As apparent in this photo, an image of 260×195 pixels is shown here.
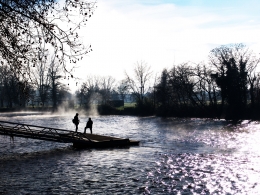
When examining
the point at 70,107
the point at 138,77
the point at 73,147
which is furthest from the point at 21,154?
the point at 70,107

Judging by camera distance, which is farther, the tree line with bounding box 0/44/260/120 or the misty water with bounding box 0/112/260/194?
the tree line with bounding box 0/44/260/120

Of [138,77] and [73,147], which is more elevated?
[138,77]

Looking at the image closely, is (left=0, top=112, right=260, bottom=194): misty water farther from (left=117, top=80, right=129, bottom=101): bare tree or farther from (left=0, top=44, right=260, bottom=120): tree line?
(left=117, top=80, right=129, bottom=101): bare tree

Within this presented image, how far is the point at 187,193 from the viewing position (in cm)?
1382

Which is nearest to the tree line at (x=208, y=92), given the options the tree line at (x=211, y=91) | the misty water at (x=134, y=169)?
the tree line at (x=211, y=91)

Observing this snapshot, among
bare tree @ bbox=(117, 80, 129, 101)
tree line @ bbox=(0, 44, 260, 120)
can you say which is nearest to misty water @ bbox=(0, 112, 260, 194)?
tree line @ bbox=(0, 44, 260, 120)

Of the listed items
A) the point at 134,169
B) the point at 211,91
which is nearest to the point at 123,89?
the point at 211,91

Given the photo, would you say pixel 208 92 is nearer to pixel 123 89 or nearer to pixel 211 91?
pixel 211 91

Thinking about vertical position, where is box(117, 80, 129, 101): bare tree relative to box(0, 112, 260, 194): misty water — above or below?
above

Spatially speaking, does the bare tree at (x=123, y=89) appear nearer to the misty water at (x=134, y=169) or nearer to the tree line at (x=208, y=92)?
the tree line at (x=208, y=92)

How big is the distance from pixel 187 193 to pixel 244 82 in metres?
54.4

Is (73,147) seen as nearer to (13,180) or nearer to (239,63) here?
(13,180)

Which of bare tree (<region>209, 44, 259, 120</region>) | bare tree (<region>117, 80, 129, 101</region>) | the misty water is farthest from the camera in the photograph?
bare tree (<region>117, 80, 129, 101</region>)

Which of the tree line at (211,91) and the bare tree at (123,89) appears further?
the bare tree at (123,89)
